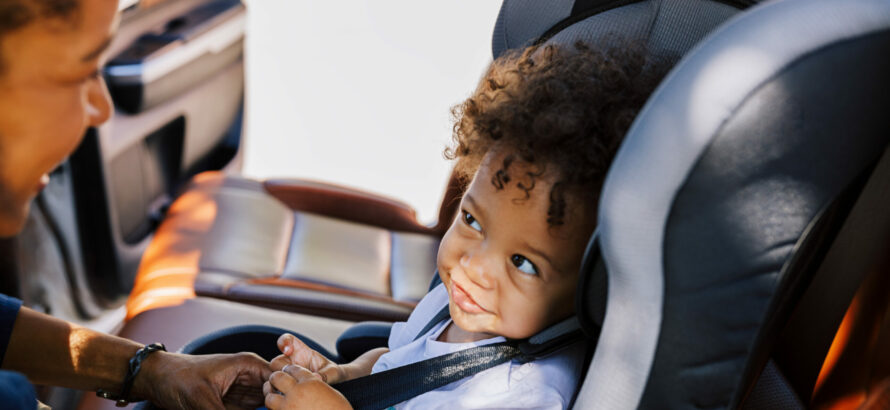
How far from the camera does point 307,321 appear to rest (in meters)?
1.63

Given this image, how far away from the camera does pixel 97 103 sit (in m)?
0.67

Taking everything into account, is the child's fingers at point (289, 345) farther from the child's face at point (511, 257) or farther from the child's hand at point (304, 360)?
the child's face at point (511, 257)

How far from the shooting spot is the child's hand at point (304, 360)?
1145 mm

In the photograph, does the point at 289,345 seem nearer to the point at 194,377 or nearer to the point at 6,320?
the point at 194,377

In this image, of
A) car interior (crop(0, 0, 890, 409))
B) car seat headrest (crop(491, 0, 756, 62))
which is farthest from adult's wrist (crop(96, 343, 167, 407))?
car seat headrest (crop(491, 0, 756, 62))

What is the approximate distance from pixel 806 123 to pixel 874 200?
0.41 meters

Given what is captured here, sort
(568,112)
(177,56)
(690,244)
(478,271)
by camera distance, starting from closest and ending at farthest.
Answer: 1. (690,244)
2. (568,112)
3. (478,271)
4. (177,56)

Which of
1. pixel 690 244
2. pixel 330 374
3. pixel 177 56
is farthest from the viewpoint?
pixel 177 56

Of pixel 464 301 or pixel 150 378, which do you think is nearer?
pixel 464 301

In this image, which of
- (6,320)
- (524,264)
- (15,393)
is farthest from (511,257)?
(6,320)

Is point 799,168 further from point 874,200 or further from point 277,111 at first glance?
point 277,111

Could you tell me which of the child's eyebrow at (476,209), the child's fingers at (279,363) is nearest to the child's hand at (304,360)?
the child's fingers at (279,363)

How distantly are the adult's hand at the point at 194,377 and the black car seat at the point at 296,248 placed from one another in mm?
518

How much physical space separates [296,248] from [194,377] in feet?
3.10
